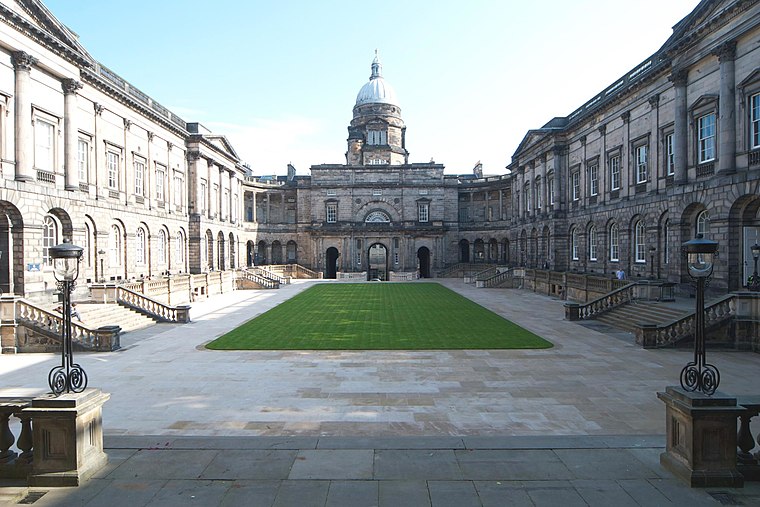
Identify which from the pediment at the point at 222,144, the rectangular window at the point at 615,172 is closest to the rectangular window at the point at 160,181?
the pediment at the point at 222,144

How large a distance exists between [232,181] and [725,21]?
4430cm

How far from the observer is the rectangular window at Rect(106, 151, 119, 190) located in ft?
99.0

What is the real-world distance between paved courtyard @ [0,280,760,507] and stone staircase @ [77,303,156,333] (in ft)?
13.6

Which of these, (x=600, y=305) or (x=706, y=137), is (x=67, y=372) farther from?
(x=706, y=137)

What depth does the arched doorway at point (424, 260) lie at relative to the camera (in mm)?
63719

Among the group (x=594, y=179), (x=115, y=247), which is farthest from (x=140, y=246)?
(x=594, y=179)

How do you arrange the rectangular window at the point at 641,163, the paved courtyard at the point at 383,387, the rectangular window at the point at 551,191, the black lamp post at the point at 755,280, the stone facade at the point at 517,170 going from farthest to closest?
the rectangular window at the point at 551,191
the rectangular window at the point at 641,163
the stone facade at the point at 517,170
the black lamp post at the point at 755,280
the paved courtyard at the point at 383,387

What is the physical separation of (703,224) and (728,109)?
5.65 m

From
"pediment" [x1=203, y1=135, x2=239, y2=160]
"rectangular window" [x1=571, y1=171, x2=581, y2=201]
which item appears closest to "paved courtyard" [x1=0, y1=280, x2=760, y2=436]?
"rectangular window" [x1=571, y1=171, x2=581, y2=201]

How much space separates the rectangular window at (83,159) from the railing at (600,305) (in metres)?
27.3

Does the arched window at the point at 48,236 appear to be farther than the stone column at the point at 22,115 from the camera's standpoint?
Yes

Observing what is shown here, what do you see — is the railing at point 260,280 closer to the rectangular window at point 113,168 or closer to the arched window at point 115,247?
the arched window at point 115,247

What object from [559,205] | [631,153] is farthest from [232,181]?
[631,153]

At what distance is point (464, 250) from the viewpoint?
65.9 m
